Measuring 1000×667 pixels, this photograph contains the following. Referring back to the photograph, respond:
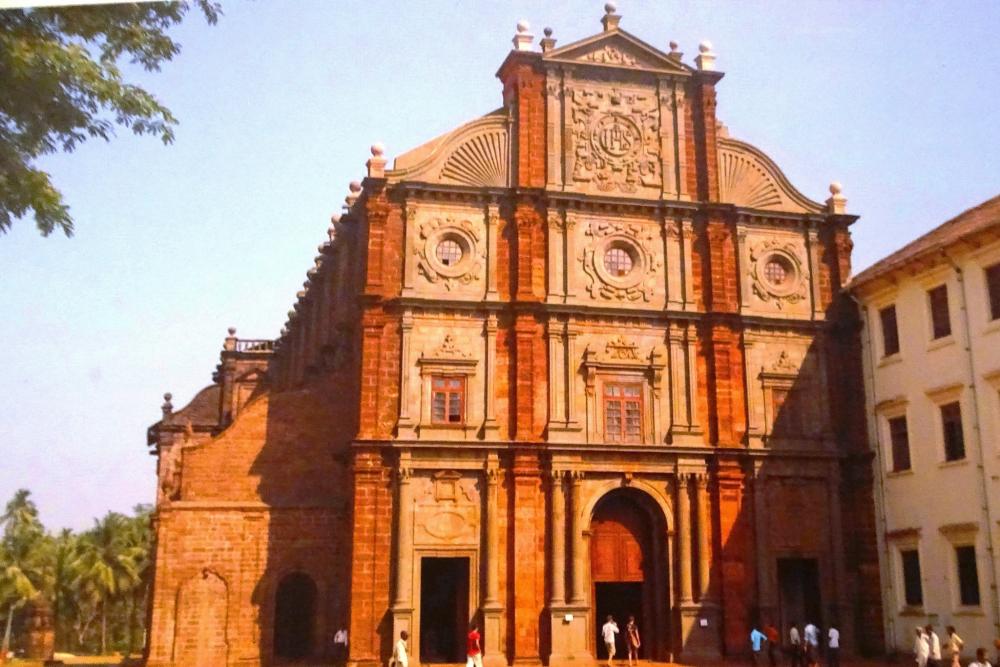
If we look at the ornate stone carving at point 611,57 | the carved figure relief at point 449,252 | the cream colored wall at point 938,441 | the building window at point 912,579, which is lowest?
the building window at point 912,579

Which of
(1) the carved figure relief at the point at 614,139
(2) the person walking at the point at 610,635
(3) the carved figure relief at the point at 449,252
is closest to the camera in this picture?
(2) the person walking at the point at 610,635

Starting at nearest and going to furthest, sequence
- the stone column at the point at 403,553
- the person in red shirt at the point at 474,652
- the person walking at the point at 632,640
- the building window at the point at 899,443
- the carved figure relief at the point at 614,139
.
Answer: the person in red shirt at the point at 474,652, the stone column at the point at 403,553, the person walking at the point at 632,640, the building window at the point at 899,443, the carved figure relief at the point at 614,139

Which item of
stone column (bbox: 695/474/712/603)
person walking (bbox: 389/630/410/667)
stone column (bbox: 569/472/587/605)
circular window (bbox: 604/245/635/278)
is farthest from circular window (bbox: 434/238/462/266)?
person walking (bbox: 389/630/410/667)

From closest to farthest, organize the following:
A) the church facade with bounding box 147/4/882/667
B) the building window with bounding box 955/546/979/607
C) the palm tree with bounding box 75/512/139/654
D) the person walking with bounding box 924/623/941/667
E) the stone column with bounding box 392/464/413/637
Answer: the person walking with bounding box 924/623/941/667
the building window with bounding box 955/546/979/607
the stone column with bounding box 392/464/413/637
the church facade with bounding box 147/4/882/667
the palm tree with bounding box 75/512/139/654

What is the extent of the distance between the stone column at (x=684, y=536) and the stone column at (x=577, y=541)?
113 inches

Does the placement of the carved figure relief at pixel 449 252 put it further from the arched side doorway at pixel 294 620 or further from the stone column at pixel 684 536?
the arched side doorway at pixel 294 620

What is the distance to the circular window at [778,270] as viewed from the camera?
34625mm

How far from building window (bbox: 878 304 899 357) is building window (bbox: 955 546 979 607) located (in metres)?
6.57

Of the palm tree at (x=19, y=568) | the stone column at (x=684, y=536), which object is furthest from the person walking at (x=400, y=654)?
the palm tree at (x=19, y=568)

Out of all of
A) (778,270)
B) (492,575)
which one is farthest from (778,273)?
(492,575)

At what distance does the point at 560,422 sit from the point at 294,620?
11.3 metres

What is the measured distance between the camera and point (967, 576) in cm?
2877

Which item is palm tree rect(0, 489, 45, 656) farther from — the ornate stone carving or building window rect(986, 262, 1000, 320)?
building window rect(986, 262, 1000, 320)

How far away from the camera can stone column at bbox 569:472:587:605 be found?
30.2m
